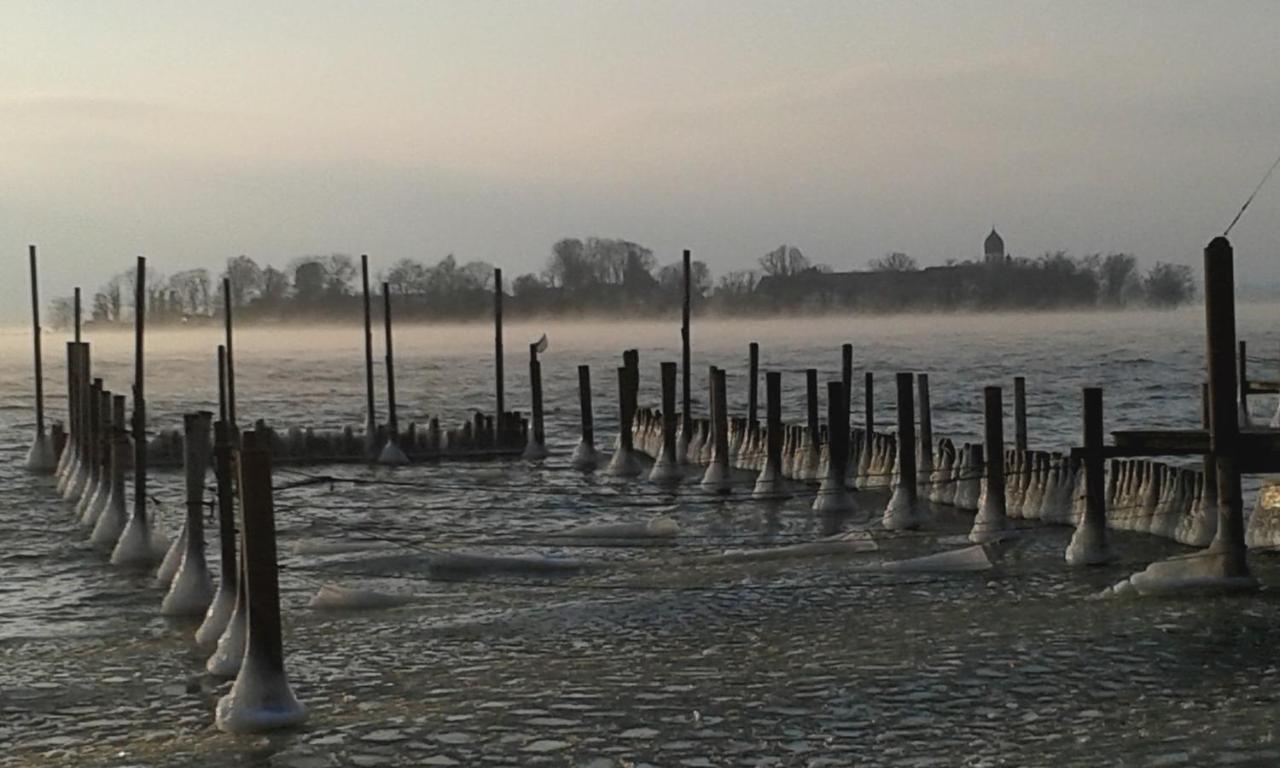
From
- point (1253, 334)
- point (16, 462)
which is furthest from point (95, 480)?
point (1253, 334)

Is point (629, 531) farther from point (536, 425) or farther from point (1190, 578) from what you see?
point (536, 425)

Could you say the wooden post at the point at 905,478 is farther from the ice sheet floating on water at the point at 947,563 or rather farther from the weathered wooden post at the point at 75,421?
the weathered wooden post at the point at 75,421

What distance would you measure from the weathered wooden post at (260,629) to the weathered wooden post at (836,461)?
44.6ft

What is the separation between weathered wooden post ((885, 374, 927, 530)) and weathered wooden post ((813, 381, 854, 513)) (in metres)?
2.38

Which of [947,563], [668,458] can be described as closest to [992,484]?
[947,563]

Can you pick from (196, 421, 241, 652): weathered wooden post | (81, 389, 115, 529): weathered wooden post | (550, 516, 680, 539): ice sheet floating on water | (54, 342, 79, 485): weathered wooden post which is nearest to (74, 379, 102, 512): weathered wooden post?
(81, 389, 115, 529): weathered wooden post

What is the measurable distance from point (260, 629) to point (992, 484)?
11.3 meters

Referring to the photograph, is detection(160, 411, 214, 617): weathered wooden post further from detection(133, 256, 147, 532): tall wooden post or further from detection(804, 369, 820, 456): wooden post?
detection(804, 369, 820, 456): wooden post

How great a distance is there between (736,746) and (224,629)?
18.1 ft

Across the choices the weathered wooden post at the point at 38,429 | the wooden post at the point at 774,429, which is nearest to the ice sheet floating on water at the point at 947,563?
the wooden post at the point at 774,429

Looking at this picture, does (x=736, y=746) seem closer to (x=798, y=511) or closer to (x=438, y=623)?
(x=438, y=623)

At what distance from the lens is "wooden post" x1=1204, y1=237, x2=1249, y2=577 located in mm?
15984

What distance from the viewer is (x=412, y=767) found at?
1128cm

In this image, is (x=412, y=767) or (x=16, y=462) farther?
(x=16, y=462)
